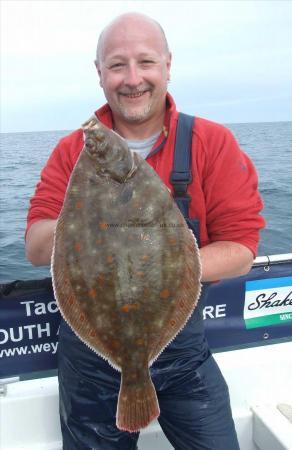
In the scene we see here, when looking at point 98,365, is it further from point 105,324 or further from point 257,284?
point 257,284

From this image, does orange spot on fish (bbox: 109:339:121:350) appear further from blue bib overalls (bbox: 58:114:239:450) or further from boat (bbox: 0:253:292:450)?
boat (bbox: 0:253:292:450)

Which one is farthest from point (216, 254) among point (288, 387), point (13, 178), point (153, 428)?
point (13, 178)

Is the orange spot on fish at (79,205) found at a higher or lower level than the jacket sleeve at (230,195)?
higher

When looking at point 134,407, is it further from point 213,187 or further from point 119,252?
point 213,187

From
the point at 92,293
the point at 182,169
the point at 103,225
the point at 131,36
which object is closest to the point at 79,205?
the point at 103,225

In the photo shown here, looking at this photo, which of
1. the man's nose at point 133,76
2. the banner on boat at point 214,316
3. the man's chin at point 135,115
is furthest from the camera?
the banner on boat at point 214,316

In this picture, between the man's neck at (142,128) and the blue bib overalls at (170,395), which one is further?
the man's neck at (142,128)

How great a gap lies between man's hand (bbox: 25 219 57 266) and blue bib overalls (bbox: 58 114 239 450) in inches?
18.3

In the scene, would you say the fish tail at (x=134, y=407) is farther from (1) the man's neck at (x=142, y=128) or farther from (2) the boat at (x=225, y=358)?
(1) the man's neck at (x=142, y=128)

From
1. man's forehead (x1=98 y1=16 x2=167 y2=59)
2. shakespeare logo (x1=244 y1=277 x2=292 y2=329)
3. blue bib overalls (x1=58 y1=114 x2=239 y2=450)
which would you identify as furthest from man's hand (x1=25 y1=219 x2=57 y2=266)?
shakespeare logo (x1=244 y1=277 x2=292 y2=329)

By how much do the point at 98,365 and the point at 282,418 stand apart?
61.4 inches

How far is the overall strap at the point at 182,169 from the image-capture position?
8.13 ft

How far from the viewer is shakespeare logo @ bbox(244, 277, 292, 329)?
3.60 metres

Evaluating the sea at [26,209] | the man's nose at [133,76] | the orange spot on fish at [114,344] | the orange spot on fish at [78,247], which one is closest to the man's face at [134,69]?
the man's nose at [133,76]
